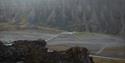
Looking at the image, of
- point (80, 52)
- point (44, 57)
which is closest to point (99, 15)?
point (80, 52)

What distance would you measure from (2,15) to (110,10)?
2.05 meters

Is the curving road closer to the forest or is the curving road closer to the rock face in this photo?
the forest

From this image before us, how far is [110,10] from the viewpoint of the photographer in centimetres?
493

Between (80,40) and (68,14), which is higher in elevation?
(68,14)

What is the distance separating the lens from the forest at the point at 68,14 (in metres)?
4.93

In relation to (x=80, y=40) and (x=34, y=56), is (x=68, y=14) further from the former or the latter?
(x=34, y=56)

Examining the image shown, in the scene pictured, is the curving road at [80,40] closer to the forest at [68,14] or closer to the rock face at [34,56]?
the forest at [68,14]

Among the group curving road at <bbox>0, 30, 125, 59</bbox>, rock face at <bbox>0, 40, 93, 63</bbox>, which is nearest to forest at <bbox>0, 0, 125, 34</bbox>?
curving road at <bbox>0, 30, 125, 59</bbox>

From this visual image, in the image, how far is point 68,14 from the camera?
5.05m

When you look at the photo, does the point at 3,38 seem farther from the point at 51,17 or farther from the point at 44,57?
the point at 44,57

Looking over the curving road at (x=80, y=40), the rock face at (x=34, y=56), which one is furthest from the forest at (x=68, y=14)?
the rock face at (x=34, y=56)

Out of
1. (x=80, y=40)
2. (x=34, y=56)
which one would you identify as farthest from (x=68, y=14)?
(x=34, y=56)

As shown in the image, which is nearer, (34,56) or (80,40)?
(34,56)

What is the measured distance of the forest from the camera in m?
4.93
